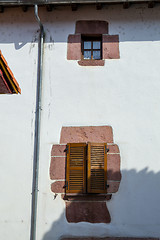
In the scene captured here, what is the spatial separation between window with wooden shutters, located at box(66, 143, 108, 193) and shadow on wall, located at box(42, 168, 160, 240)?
12.1 inches

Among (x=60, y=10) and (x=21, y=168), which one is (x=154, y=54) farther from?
(x=21, y=168)

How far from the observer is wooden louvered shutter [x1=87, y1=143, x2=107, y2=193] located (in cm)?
619

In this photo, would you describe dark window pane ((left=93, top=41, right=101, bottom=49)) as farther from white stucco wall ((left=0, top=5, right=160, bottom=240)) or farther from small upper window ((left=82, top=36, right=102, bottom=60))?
white stucco wall ((left=0, top=5, right=160, bottom=240))

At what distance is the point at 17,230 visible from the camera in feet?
20.3

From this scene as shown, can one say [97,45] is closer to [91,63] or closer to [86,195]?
[91,63]

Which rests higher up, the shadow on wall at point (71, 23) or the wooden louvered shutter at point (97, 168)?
the shadow on wall at point (71, 23)

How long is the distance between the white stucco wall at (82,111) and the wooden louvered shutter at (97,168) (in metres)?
0.28

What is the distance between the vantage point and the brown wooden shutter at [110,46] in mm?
6992

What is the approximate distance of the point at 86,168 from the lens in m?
6.35

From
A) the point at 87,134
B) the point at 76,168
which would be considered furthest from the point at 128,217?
the point at 87,134

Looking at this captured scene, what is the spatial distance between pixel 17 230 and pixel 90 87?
9.24 ft

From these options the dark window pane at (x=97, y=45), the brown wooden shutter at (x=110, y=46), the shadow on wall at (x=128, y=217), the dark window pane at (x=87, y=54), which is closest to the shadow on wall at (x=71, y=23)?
the brown wooden shutter at (x=110, y=46)

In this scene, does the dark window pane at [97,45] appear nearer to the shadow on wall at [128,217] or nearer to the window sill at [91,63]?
the window sill at [91,63]

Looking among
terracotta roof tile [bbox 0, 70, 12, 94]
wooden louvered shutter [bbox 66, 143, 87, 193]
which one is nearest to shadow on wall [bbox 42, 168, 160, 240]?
wooden louvered shutter [bbox 66, 143, 87, 193]
